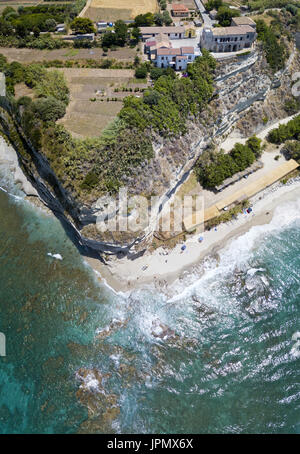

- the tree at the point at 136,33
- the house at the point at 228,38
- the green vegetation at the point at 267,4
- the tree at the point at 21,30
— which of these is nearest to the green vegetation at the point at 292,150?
the house at the point at 228,38

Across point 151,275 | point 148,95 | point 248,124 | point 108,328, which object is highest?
point 148,95

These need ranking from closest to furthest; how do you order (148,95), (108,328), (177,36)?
(108,328)
(148,95)
(177,36)

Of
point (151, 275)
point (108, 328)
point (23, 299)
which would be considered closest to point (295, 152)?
point (151, 275)

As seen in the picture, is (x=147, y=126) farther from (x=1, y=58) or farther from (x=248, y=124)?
(x=1, y=58)

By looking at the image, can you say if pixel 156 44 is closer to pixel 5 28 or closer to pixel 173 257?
pixel 5 28

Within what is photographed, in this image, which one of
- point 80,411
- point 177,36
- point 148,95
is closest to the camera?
point 80,411

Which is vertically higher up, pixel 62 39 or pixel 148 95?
pixel 62 39

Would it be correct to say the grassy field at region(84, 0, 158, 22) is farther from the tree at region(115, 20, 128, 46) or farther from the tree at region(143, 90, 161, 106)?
the tree at region(143, 90, 161, 106)

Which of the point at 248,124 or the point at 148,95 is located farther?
the point at 248,124

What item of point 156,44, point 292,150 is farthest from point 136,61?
point 292,150
